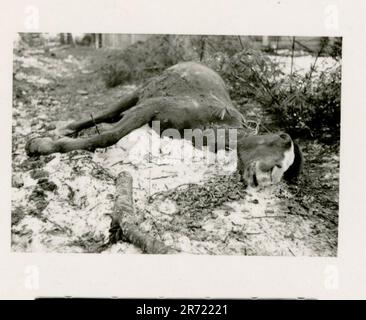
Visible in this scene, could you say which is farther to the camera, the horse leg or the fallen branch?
the horse leg

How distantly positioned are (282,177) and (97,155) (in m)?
1.68

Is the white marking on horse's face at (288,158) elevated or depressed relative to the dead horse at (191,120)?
depressed

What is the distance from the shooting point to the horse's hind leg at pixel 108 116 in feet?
16.6

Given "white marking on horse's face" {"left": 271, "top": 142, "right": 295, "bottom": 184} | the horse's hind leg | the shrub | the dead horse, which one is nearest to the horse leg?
the dead horse

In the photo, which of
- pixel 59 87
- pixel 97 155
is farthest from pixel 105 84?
pixel 97 155

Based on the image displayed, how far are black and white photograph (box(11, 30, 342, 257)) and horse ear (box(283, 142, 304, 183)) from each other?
1 cm

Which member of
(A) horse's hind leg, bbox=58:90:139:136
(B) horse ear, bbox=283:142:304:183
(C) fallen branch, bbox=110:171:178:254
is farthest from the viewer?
(A) horse's hind leg, bbox=58:90:139:136

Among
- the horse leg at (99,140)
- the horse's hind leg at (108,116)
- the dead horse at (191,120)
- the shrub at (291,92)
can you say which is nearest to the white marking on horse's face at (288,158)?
the dead horse at (191,120)

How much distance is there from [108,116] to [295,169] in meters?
1.81

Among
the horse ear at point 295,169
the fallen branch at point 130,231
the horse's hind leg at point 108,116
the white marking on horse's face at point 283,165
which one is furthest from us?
the horse's hind leg at point 108,116

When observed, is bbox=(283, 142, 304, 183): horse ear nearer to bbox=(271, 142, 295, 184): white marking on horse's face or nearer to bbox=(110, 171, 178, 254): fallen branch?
bbox=(271, 142, 295, 184): white marking on horse's face

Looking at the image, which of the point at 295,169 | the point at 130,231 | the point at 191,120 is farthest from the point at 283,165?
the point at 130,231

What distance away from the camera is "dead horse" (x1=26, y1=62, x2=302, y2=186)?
4711mm

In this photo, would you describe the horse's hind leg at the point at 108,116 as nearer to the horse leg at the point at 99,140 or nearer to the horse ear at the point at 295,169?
the horse leg at the point at 99,140
